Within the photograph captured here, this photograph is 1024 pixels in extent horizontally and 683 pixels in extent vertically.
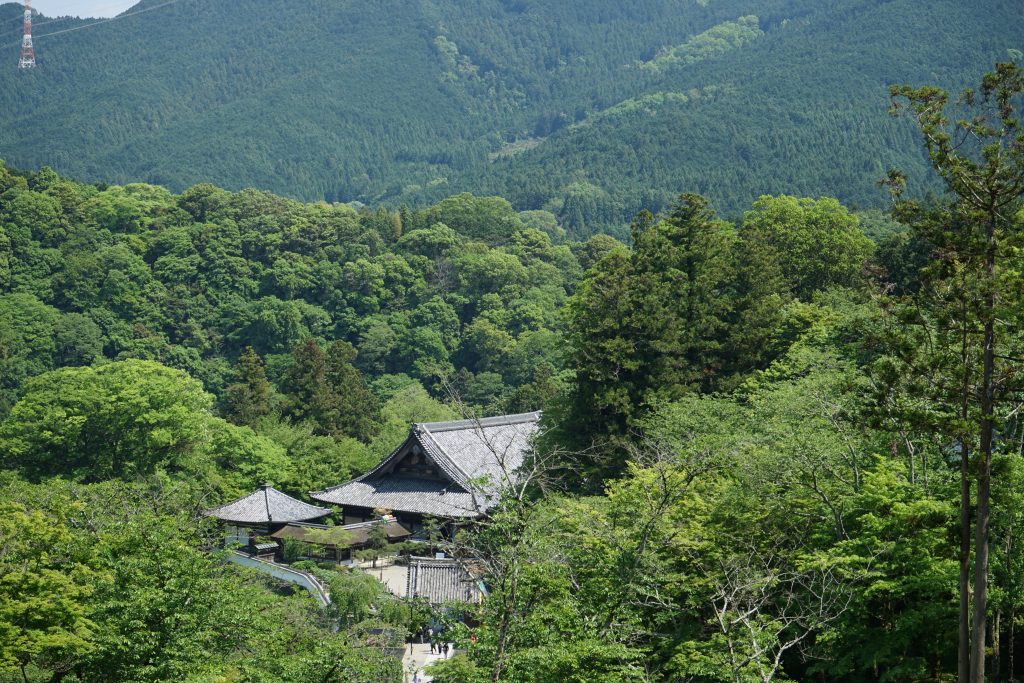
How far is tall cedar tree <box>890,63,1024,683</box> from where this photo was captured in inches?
439

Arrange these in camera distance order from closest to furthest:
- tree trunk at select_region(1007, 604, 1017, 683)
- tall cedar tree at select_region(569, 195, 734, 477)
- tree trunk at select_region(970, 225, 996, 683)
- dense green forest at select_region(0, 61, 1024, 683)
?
tree trunk at select_region(970, 225, 996, 683) → dense green forest at select_region(0, 61, 1024, 683) → tree trunk at select_region(1007, 604, 1017, 683) → tall cedar tree at select_region(569, 195, 734, 477)

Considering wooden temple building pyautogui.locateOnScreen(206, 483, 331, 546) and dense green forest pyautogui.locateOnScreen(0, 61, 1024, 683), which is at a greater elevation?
dense green forest pyautogui.locateOnScreen(0, 61, 1024, 683)

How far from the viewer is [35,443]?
37.5 metres

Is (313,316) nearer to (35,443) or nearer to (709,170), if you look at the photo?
(35,443)

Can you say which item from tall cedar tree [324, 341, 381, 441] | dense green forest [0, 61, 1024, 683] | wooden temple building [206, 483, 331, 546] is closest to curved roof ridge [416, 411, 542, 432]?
wooden temple building [206, 483, 331, 546]

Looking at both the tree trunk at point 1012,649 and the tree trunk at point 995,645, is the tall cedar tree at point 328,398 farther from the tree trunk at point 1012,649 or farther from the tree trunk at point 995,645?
the tree trunk at point 995,645

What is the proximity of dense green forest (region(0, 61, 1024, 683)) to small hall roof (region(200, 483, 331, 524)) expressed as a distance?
0.88m

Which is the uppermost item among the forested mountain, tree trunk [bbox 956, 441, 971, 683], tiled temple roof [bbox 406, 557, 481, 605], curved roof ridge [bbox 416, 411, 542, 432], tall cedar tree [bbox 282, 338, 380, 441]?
the forested mountain

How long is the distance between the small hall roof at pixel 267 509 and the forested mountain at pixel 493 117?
64640 mm

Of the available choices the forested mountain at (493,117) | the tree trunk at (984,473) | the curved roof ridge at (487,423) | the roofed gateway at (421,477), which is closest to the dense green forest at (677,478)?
the tree trunk at (984,473)

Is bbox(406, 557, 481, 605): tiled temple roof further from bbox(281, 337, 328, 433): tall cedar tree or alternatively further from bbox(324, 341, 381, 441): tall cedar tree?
bbox(281, 337, 328, 433): tall cedar tree

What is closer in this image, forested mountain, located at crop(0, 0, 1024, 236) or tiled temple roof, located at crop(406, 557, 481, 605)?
tiled temple roof, located at crop(406, 557, 481, 605)

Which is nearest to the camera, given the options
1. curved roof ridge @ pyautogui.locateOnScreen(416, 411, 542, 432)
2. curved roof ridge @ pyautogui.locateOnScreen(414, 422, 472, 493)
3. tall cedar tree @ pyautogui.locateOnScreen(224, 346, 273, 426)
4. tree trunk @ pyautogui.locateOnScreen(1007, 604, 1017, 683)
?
tree trunk @ pyautogui.locateOnScreen(1007, 604, 1017, 683)

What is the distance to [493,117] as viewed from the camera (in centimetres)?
19950
